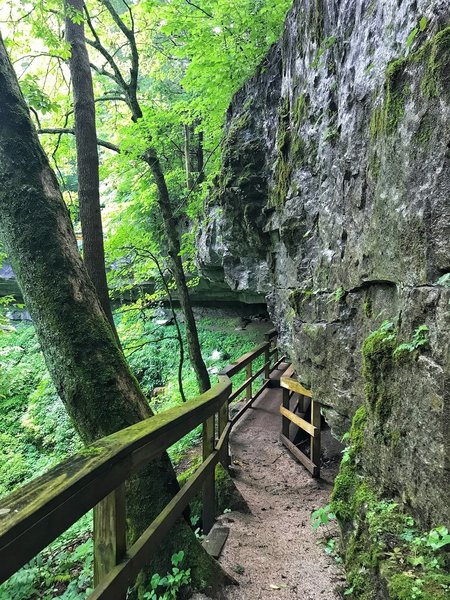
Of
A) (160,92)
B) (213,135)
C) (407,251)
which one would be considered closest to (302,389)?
(407,251)

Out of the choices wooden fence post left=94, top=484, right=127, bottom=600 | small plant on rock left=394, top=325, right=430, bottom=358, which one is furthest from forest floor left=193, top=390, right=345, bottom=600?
small plant on rock left=394, top=325, right=430, bottom=358

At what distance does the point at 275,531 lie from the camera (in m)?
3.78

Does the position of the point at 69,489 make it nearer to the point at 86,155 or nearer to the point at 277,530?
the point at 277,530

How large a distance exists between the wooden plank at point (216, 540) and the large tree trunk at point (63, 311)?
1.29 feet

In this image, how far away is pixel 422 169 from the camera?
267 centimetres

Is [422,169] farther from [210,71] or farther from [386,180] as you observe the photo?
[210,71]

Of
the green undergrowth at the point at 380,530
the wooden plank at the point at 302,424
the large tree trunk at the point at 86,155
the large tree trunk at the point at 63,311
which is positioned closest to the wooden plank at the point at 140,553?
the large tree trunk at the point at 63,311

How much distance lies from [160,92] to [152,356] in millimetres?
9980

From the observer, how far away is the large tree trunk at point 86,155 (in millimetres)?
5641

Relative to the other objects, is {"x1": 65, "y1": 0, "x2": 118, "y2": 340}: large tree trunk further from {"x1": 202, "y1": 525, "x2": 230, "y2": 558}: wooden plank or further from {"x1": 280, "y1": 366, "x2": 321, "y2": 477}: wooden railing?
{"x1": 202, "y1": 525, "x2": 230, "y2": 558}: wooden plank

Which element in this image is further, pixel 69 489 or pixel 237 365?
pixel 237 365

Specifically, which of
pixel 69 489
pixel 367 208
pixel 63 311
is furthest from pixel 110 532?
pixel 367 208

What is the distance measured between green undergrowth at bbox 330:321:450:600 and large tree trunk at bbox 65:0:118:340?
3.77m

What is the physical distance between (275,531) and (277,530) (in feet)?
0.14
